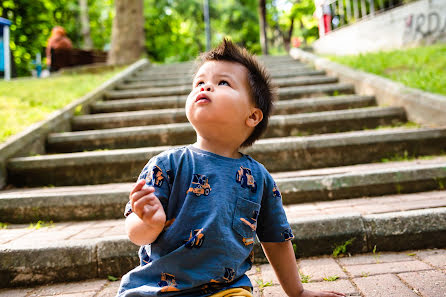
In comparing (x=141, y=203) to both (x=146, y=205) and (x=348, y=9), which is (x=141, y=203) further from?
(x=348, y=9)

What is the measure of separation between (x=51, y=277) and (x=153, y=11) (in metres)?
20.6

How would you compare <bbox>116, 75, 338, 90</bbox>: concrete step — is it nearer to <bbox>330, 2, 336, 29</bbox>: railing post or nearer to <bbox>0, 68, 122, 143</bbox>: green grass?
<bbox>0, 68, 122, 143</bbox>: green grass

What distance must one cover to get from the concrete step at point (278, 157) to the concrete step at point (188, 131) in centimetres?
54

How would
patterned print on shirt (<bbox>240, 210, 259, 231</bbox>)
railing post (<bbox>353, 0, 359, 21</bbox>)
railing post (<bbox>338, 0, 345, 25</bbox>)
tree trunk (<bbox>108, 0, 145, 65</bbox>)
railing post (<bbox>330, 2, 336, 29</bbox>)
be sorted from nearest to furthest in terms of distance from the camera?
patterned print on shirt (<bbox>240, 210, 259, 231</bbox>)
railing post (<bbox>353, 0, 359, 21</bbox>)
tree trunk (<bbox>108, 0, 145, 65</bbox>)
railing post (<bbox>338, 0, 345, 25</bbox>)
railing post (<bbox>330, 2, 336, 29</bbox>)

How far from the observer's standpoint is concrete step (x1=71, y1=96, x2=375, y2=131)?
14.6 ft

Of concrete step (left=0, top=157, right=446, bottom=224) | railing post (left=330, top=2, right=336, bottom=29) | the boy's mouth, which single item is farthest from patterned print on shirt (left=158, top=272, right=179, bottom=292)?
railing post (left=330, top=2, right=336, bottom=29)

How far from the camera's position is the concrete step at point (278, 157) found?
3.28m

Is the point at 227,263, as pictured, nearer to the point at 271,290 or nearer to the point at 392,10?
the point at 271,290

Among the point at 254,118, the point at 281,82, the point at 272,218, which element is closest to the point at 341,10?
the point at 281,82

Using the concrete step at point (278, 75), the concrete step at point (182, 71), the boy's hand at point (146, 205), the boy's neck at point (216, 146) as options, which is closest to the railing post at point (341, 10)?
the concrete step at point (182, 71)

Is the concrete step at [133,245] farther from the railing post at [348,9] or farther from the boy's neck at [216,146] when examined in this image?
the railing post at [348,9]

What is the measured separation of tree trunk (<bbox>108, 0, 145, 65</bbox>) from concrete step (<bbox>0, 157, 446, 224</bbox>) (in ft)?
27.9

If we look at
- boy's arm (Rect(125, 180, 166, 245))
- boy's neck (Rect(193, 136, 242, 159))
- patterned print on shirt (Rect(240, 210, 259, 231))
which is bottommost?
patterned print on shirt (Rect(240, 210, 259, 231))

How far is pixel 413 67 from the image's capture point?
5.28 m
